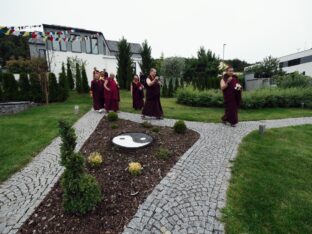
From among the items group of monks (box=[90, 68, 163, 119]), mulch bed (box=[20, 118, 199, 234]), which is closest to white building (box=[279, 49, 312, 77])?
group of monks (box=[90, 68, 163, 119])

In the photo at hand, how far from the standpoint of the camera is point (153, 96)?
8539 millimetres

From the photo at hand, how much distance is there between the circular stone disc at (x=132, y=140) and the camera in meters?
5.08

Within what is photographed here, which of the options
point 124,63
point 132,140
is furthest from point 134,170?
point 124,63

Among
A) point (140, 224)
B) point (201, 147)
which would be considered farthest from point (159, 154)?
point (140, 224)

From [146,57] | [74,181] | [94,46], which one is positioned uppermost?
[94,46]

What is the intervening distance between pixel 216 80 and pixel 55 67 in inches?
728

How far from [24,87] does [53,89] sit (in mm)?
1697

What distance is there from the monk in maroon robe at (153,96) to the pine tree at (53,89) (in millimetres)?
8594

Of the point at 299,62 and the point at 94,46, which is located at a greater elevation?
the point at 94,46

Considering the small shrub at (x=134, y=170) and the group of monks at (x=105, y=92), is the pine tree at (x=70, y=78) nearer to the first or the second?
the group of monks at (x=105, y=92)

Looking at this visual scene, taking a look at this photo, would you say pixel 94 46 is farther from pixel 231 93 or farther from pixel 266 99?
pixel 231 93

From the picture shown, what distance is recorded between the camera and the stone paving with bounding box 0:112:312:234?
2.81 meters

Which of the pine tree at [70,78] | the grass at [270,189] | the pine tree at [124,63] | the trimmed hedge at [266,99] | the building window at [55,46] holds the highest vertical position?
the building window at [55,46]

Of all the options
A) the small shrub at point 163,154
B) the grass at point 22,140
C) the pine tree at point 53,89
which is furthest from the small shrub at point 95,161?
the pine tree at point 53,89
